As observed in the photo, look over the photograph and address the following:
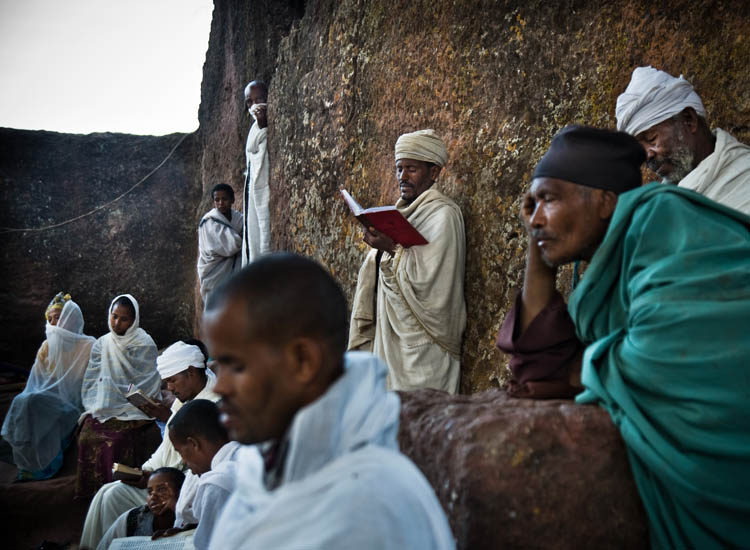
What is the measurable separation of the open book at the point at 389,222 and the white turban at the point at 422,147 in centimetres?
49

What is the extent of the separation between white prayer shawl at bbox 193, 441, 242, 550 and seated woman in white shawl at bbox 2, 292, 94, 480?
5.39 m

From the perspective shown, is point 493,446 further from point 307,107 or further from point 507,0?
point 307,107

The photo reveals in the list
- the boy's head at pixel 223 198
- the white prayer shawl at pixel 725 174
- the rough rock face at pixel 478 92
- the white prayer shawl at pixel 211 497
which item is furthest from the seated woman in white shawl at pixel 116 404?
the white prayer shawl at pixel 725 174

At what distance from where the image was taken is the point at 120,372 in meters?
6.74

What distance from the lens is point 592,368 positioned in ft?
5.25

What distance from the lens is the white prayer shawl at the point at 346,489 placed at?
988 mm

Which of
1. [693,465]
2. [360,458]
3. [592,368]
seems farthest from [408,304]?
Answer: [360,458]

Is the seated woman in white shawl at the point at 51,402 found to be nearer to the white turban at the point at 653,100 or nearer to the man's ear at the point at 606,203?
the white turban at the point at 653,100

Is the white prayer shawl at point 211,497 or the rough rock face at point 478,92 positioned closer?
the white prayer shawl at point 211,497

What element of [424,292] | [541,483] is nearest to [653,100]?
[424,292]

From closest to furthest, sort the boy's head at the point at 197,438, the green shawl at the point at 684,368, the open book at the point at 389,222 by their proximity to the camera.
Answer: the green shawl at the point at 684,368 → the boy's head at the point at 197,438 → the open book at the point at 389,222

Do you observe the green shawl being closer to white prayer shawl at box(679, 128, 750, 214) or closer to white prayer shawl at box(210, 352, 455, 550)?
white prayer shawl at box(210, 352, 455, 550)

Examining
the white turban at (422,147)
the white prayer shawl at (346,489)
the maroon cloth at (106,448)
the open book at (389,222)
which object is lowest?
the maroon cloth at (106,448)

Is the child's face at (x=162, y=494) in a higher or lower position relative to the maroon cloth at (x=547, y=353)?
lower
